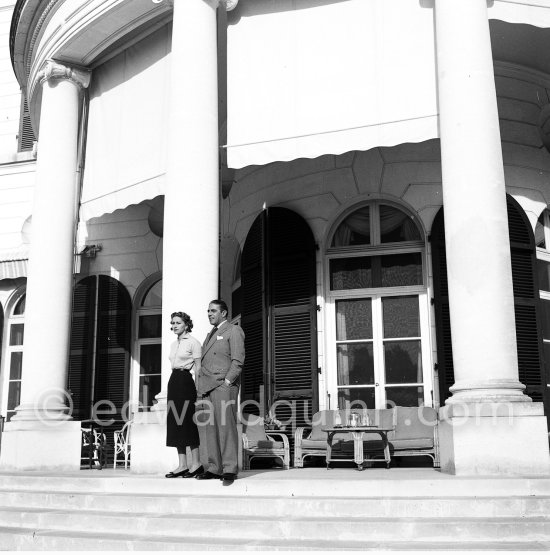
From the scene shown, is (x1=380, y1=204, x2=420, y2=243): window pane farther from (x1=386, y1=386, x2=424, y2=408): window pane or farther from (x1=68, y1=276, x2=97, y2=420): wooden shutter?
(x1=68, y1=276, x2=97, y2=420): wooden shutter

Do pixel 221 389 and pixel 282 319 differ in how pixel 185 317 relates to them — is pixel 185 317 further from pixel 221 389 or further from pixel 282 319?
pixel 282 319

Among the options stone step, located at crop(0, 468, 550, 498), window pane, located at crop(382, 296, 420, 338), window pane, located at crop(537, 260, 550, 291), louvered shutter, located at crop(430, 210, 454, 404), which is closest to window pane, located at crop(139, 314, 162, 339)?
window pane, located at crop(382, 296, 420, 338)

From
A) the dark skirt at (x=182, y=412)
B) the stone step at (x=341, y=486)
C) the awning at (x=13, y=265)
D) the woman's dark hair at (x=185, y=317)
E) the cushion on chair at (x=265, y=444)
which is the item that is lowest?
the stone step at (x=341, y=486)

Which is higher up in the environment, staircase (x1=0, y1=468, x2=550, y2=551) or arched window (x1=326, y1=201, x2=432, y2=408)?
arched window (x1=326, y1=201, x2=432, y2=408)

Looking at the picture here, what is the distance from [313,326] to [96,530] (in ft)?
19.7

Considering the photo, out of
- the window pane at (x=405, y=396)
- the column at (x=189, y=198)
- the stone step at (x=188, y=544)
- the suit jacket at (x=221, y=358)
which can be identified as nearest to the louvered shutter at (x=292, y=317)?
the window pane at (x=405, y=396)

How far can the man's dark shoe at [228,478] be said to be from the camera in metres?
6.40

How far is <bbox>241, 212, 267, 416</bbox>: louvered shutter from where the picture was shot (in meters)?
11.6

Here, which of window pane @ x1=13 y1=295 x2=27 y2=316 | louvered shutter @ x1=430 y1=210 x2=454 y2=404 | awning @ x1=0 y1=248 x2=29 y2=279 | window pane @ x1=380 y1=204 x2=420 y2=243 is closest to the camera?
louvered shutter @ x1=430 y1=210 x2=454 y2=404

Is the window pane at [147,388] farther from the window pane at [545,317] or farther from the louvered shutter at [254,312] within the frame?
the window pane at [545,317]

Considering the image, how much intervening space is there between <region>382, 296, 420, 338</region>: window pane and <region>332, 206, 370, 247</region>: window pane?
41.1 inches

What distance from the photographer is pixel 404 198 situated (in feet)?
37.4

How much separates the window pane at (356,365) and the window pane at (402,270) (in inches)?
41.6

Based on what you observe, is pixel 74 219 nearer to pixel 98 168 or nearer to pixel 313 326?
pixel 98 168
